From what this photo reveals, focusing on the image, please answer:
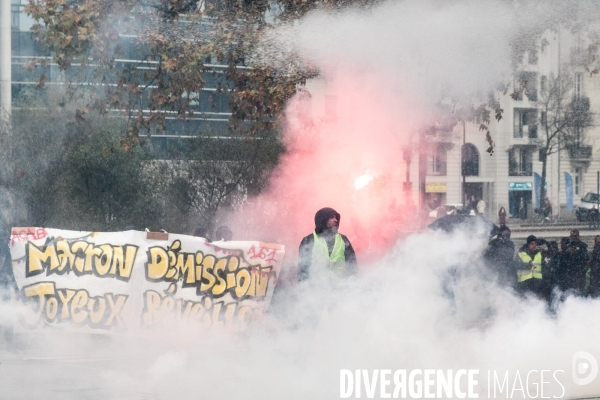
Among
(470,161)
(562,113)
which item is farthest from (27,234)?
(470,161)

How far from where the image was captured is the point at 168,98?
45.8ft

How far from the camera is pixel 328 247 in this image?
30.1 feet

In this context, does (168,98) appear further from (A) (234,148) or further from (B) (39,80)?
(A) (234,148)

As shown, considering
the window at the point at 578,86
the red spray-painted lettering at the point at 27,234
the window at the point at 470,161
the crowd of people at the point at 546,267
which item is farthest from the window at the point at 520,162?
the red spray-painted lettering at the point at 27,234

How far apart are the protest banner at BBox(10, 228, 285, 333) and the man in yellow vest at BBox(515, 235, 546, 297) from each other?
3789mm

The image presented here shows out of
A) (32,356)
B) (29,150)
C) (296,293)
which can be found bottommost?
(32,356)

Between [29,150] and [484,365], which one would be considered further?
[29,150]

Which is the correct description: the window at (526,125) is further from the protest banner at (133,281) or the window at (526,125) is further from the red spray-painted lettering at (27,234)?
the red spray-painted lettering at (27,234)

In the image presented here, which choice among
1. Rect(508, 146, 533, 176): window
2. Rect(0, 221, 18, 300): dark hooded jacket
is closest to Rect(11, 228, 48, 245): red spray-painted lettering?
Rect(0, 221, 18, 300): dark hooded jacket

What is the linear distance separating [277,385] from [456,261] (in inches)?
119

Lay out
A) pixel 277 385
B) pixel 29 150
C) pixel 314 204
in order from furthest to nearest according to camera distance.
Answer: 1. pixel 29 150
2. pixel 314 204
3. pixel 277 385

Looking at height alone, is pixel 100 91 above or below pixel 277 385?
above

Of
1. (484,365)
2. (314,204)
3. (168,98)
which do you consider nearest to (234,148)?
(314,204)

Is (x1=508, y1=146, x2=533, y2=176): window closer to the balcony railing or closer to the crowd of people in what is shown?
the balcony railing
